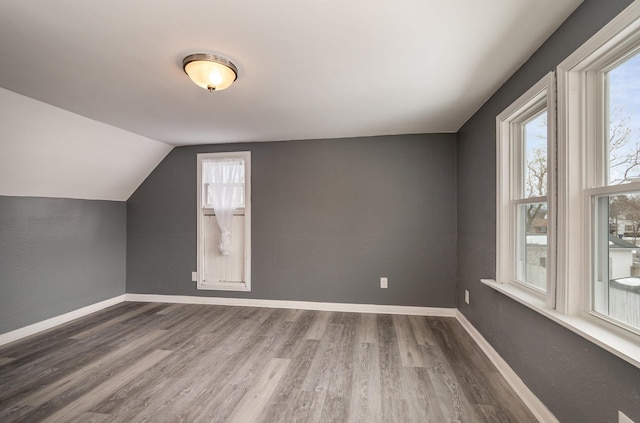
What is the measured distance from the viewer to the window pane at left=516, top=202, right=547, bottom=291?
1852 mm

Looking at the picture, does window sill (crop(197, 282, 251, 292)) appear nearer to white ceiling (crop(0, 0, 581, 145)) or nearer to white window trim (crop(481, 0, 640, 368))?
white ceiling (crop(0, 0, 581, 145))

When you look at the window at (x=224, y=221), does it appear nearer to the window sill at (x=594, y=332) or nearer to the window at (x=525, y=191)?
the window at (x=525, y=191)

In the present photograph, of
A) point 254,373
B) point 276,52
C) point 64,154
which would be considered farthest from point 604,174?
point 64,154

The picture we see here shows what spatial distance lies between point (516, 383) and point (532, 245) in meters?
0.97

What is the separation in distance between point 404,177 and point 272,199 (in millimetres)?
1760

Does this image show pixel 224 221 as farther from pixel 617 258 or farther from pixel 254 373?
pixel 617 258

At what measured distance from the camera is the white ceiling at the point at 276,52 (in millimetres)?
1354

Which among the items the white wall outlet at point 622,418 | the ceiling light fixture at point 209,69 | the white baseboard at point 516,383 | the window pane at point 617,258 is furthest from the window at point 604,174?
the ceiling light fixture at point 209,69

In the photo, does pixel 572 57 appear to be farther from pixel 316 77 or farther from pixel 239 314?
pixel 239 314

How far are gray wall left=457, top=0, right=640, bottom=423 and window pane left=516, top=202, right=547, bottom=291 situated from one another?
214 millimetres

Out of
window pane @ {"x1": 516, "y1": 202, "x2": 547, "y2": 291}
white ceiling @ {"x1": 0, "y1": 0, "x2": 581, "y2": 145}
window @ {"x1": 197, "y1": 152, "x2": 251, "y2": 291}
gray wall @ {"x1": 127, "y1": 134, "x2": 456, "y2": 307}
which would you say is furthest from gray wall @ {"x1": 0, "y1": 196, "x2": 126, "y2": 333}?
window pane @ {"x1": 516, "y1": 202, "x2": 547, "y2": 291}

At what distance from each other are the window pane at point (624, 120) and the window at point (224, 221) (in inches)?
134

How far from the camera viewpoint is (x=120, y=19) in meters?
1.41

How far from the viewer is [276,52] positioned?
5.58ft
